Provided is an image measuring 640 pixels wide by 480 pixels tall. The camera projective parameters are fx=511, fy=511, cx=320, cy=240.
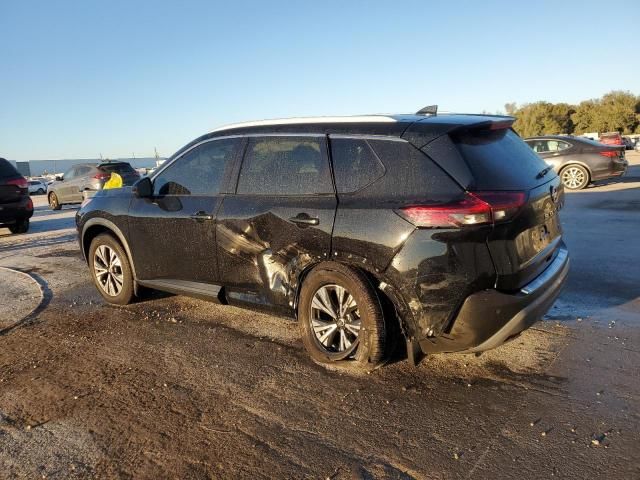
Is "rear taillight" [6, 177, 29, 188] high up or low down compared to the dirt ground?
up

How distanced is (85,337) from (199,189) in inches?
67.4

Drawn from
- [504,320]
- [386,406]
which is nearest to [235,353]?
[386,406]

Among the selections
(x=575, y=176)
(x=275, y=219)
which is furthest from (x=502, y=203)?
(x=575, y=176)

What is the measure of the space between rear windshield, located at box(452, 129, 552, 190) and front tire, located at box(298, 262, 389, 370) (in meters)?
1.02

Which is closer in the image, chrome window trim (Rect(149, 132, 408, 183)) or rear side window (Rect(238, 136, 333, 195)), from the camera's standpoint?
chrome window trim (Rect(149, 132, 408, 183))

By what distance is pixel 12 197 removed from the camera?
11.1 meters

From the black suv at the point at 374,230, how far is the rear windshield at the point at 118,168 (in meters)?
14.5

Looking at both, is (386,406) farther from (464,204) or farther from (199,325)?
(199,325)

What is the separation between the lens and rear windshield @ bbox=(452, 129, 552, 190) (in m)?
3.24

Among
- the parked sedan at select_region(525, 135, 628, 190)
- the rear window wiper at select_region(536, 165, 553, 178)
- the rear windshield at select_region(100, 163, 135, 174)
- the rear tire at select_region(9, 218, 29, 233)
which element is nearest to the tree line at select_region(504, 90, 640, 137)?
the parked sedan at select_region(525, 135, 628, 190)

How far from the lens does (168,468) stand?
268 cm

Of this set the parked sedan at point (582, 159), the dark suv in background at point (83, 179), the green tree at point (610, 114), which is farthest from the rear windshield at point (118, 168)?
the green tree at point (610, 114)

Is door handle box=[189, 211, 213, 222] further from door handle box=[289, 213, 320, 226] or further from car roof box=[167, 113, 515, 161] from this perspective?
door handle box=[289, 213, 320, 226]

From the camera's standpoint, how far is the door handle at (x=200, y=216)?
173 inches
